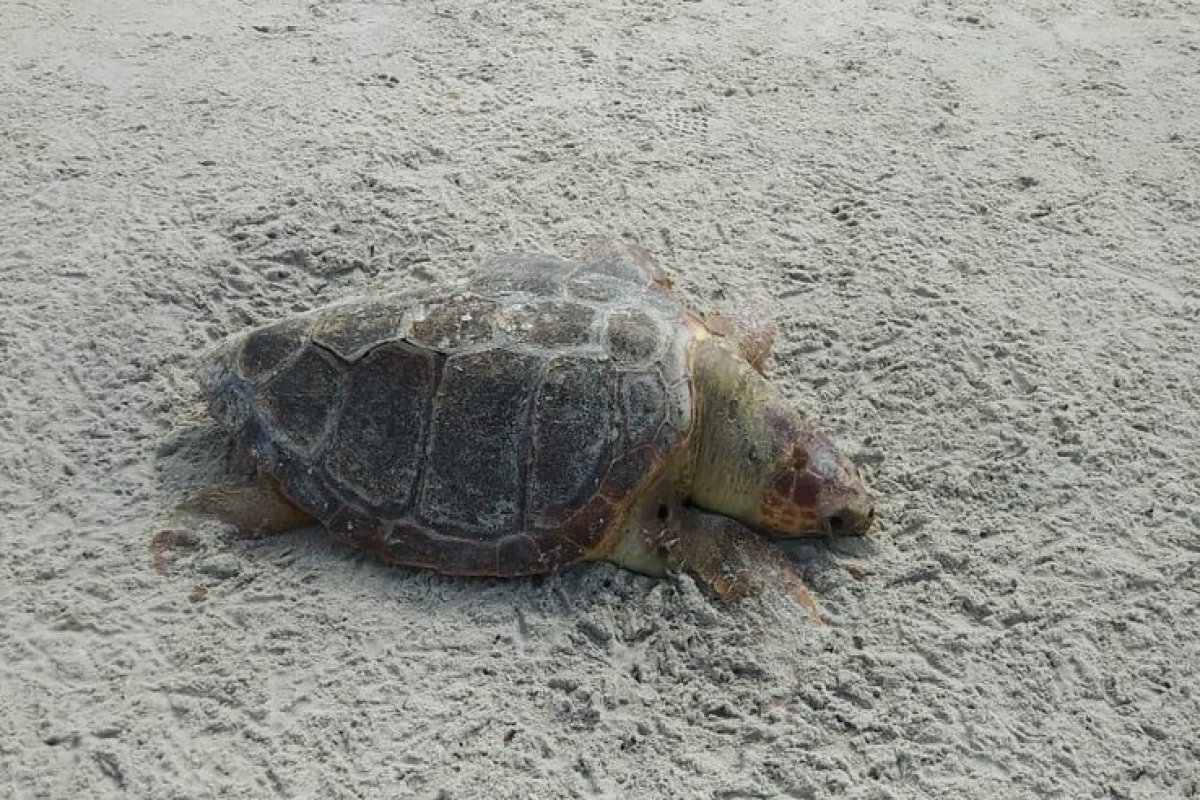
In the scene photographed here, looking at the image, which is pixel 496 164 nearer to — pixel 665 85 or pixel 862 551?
pixel 665 85

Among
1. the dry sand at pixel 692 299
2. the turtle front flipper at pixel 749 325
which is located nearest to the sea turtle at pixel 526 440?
the dry sand at pixel 692 299

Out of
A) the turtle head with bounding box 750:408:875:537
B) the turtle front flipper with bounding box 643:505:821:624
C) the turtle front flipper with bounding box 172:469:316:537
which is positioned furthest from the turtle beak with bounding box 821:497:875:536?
the turtle front flipper with bounding box 172:469:316:537

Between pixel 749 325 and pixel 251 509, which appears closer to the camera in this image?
pixel 251 509

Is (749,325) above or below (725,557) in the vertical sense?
above

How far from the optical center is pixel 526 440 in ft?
9.45

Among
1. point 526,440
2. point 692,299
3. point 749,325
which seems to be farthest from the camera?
point 692,299

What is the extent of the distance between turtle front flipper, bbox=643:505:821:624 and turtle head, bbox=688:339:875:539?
87mm

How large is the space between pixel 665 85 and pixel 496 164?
1.07 metres

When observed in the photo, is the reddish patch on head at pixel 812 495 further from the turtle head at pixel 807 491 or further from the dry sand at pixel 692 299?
the dry sand at pixel 692 299

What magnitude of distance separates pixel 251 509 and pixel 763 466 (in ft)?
4.88

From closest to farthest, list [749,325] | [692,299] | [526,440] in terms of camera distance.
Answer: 1. [526,440]
2. [749,325]
3. [692,299]

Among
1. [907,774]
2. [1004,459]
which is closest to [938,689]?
[907,774]

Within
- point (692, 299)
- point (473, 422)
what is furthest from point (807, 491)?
point (692, 299)

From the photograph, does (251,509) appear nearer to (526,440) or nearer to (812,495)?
(526,440)
